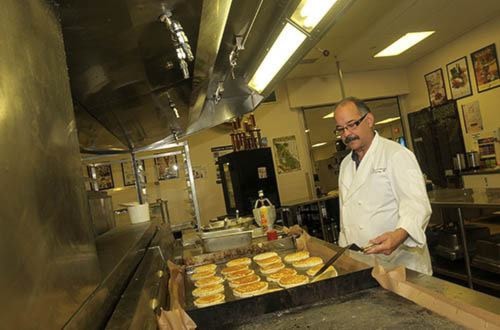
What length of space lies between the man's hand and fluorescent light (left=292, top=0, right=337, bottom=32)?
3.52 feet

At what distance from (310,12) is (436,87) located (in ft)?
20.5

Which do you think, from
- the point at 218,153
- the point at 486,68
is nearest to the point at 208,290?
the point at 218,153

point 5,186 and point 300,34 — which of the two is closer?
point 5,186

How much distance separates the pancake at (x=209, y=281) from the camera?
2.05 m

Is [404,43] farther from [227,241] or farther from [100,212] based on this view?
[100,212]

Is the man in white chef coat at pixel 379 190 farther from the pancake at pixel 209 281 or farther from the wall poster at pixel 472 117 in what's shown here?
the wall poster at pixel 472 117

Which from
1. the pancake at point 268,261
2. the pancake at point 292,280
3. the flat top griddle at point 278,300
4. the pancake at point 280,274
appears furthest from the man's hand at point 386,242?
the pancake at point 268,261

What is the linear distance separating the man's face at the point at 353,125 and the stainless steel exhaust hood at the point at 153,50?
42 cm

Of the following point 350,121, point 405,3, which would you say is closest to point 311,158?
point 405,3

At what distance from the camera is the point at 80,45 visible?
1384 mm

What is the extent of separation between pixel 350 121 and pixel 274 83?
0.75 metres

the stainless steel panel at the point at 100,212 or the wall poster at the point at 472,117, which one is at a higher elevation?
the wall poster at the point at 472,117

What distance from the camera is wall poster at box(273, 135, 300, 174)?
24.2ft

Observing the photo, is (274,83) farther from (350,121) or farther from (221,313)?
(221,313)
